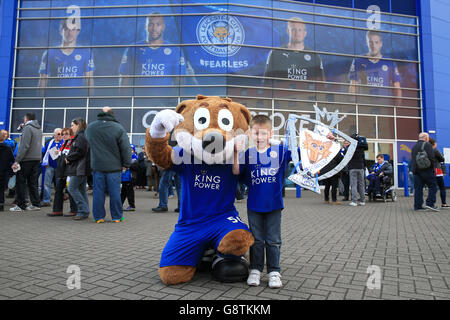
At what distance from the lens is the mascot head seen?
2.70 meters

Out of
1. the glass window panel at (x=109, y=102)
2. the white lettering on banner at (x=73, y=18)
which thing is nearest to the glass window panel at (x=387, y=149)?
the glass window panel at (x=109, y=102)

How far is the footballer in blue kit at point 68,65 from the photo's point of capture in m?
18.1

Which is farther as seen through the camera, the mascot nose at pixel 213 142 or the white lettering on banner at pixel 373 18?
the white lettering on banner at pixel 373 18

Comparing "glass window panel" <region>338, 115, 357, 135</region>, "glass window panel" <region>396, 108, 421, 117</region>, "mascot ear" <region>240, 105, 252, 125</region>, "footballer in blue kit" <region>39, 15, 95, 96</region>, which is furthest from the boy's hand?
"glass window panel" <region>396, 108, 421, 117</region>

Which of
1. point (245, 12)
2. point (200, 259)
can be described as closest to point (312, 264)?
point (200, 259)

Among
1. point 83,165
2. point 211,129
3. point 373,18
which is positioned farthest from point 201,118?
point 373,18

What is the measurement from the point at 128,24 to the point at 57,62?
458 cm

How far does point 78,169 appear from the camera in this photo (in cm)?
622

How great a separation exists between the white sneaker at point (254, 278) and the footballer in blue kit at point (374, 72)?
61.1ft

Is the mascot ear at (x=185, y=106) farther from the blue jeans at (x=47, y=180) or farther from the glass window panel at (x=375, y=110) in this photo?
the glass window panel at (x=375, y=110)

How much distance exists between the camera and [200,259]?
2.97 m

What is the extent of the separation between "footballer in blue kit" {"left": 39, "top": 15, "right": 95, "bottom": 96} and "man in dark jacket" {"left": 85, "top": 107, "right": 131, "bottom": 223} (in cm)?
1368

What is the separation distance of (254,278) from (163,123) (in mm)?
1475

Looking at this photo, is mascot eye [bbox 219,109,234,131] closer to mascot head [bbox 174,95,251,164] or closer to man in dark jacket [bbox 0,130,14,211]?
mascot head [bbox 174,95,251,164]
